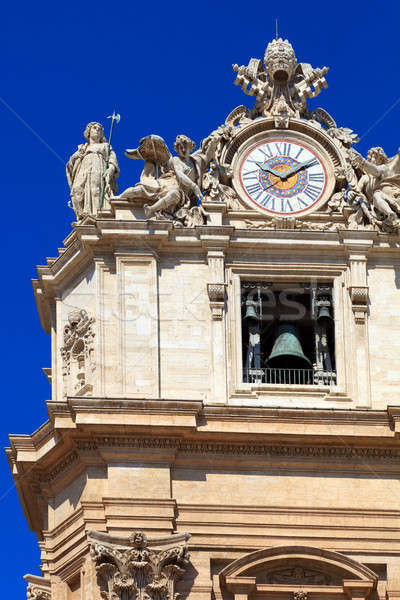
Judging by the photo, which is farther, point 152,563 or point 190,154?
point 190,154

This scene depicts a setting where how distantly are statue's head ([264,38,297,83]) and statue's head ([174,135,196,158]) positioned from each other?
2.28 meters

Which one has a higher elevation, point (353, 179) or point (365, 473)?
point (353, 179)

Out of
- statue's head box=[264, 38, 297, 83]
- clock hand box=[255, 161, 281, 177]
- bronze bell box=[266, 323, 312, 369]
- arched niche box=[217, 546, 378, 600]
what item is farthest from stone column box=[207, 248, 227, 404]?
statue's head box=[264, 38, 297, 83]

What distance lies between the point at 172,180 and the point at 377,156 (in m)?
3.69

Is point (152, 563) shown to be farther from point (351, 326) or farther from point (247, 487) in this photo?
point (351, 326)

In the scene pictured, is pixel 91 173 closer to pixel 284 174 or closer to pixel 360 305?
pixel 284 174

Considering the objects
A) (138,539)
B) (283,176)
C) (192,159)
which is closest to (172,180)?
(192,159)

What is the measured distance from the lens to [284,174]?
43500mm

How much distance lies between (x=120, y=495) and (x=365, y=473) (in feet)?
13.6

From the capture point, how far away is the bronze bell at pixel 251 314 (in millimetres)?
42344

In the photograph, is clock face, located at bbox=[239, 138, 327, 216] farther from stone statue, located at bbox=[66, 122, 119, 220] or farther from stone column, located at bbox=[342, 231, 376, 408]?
stone statue, located at bbox=[66, 122, 119, 220]

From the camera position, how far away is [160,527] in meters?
39.6

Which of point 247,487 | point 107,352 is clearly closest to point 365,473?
point 247,487

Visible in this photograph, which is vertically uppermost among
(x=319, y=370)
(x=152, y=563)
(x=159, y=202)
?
(x=159, y=202)
